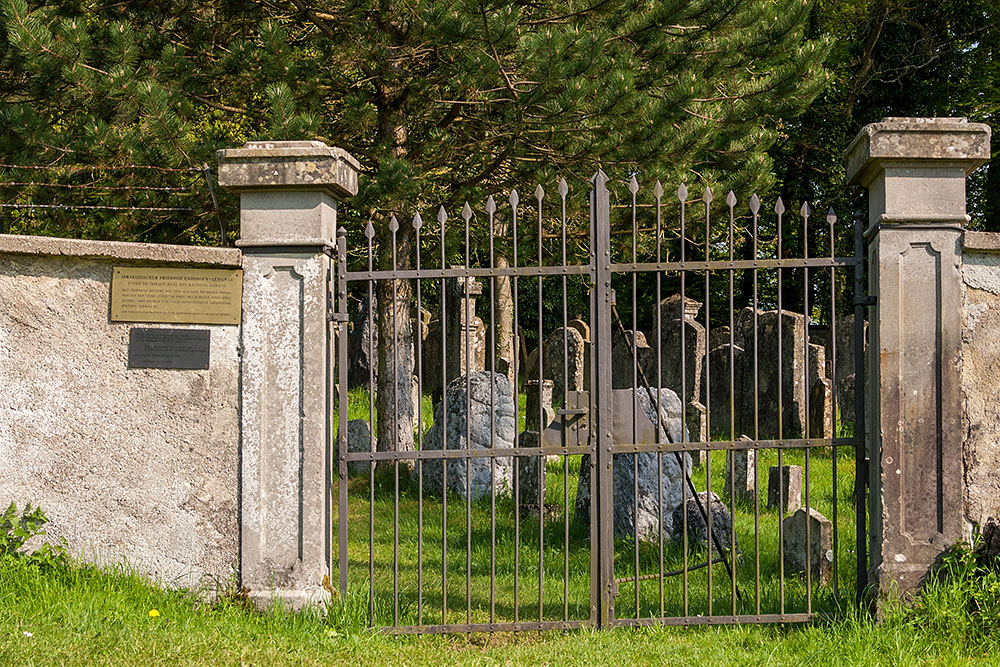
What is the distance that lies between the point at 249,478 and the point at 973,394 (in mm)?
3778

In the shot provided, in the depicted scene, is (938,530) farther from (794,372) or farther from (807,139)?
(807,139)

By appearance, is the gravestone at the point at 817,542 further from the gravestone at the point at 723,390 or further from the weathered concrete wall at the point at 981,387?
the gravestone at the point at 723,390

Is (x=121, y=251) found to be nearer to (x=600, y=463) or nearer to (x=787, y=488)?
(x=600, y=463)

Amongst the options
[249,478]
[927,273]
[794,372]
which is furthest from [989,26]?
[249,478]

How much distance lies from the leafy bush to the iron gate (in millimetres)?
1531

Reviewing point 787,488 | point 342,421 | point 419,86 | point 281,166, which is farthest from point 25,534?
point 787,488

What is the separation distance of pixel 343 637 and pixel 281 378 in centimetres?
136

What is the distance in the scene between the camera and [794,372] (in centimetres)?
1279

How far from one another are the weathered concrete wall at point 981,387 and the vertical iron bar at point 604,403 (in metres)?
1.81

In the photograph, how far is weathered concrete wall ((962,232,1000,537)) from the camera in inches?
188

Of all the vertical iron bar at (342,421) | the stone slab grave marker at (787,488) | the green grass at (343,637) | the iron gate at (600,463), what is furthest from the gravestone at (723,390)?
the vertical iron bar at (342,421)

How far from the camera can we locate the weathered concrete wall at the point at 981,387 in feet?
15.6

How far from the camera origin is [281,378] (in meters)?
4.91

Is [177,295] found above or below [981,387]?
above
